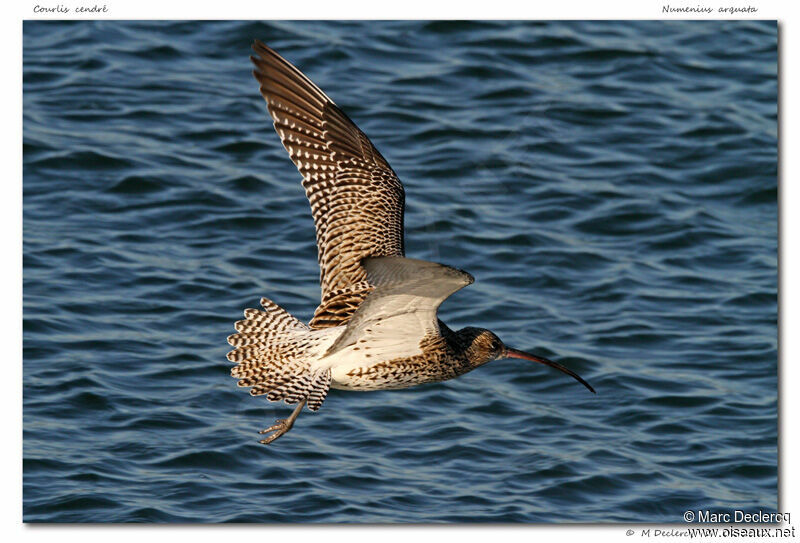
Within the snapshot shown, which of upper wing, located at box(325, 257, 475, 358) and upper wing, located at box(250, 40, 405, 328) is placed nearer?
upper wing, located at box(325, 257, 475, 358)

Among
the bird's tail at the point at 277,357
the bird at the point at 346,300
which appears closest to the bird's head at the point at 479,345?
the bird at the point at 346,300

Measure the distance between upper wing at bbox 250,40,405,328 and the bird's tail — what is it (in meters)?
0.35

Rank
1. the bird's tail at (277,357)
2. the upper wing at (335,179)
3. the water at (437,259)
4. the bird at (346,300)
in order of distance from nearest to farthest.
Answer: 1. the bird at (346,300)
2. the bird's tail at (277,357)
3. the upper wing at (335,179)
4. the water at (437,259)

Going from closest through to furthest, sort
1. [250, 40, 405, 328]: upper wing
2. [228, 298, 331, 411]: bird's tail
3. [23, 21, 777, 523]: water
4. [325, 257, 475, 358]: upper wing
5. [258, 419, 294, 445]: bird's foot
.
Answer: [325, 257, 475, 358]: upper wing → [228, 298, 331, 411]: bird's tail → [258, 419, 294, 445]: bird's foot → [250, 40, 405, 328]: upper wing → [23, 21, 777, 523]: water

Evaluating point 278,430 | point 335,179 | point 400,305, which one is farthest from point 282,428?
point 335,179

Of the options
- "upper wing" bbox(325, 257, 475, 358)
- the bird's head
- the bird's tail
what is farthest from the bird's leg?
the bird's head

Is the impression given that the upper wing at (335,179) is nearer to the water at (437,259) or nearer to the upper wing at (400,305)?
the upper wing at (400,305)

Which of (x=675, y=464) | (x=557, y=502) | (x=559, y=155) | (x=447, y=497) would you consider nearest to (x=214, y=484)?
(x=447, y=497)

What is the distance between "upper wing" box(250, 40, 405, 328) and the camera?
8047 millimetres

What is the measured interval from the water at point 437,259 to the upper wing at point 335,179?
5.40 feet

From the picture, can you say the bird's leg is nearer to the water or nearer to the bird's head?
the water

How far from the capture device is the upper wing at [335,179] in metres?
8.05

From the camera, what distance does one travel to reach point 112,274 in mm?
10516

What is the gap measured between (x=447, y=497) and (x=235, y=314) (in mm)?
2363
